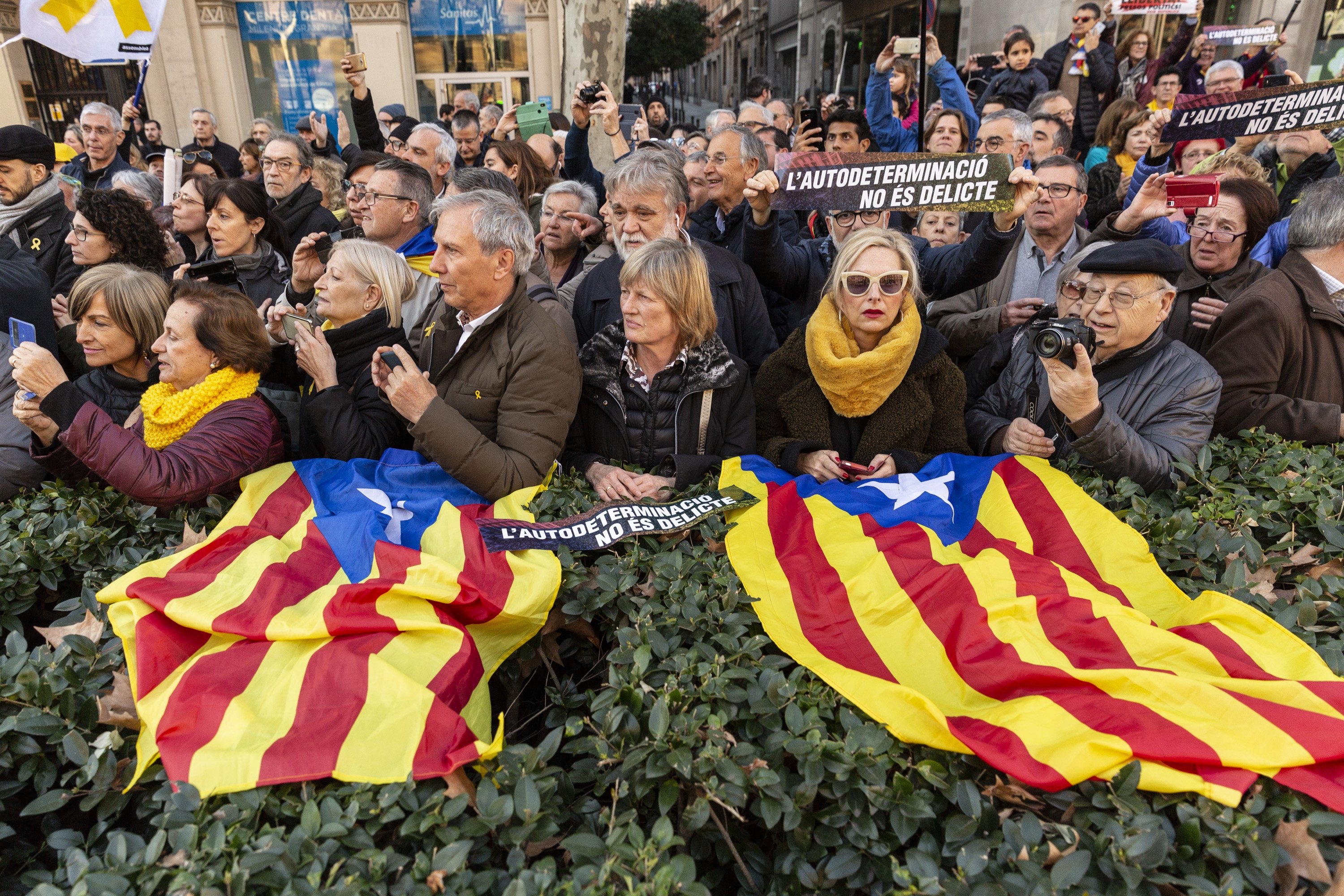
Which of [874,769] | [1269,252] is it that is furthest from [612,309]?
[1269,252]

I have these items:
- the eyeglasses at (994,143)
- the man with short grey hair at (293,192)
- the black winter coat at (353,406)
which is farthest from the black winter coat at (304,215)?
the eyeglasses at (994,143)

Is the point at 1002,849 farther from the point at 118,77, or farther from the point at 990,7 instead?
the point at 118,77

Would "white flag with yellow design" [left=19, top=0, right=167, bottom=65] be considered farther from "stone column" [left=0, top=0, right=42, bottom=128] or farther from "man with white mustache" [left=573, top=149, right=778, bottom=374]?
"stone column" [left=0, top=0, right=42, bottom=128]

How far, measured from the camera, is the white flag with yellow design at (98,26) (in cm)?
A: 639

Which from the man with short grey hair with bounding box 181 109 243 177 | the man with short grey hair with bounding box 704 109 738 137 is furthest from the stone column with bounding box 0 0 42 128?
the man with short grey hair with bounding box 704 109 738 137

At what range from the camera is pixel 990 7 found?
1681 centimetres

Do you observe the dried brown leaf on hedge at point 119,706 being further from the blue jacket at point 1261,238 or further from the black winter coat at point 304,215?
the blue jacket at point 1261,238

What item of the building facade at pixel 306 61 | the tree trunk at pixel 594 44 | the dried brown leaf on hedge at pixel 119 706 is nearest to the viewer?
the dried brown leaf on hedge at pixel 119 706

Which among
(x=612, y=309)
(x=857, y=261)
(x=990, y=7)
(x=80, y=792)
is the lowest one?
(x=80, y=792)

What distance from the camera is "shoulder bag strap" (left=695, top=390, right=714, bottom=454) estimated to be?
324 cm

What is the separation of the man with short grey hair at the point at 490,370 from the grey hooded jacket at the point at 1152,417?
1.95 meters

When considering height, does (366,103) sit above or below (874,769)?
above

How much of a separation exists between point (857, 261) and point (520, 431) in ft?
4.94

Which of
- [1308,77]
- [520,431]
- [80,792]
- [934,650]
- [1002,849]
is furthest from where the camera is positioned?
[1308,77]
